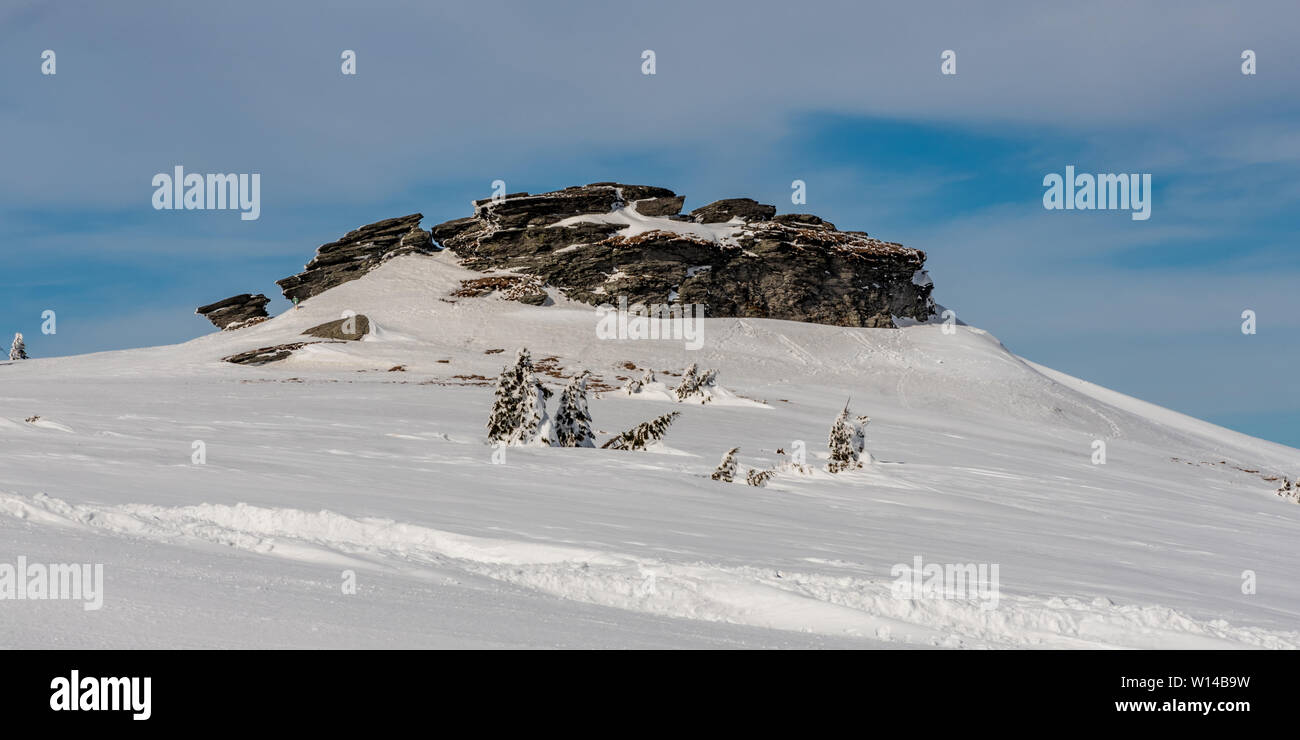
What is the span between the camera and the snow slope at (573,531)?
6.10 meters

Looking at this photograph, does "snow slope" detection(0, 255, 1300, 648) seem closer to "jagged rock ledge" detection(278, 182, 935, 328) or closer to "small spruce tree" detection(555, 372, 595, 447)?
"small spruce tree" detection(555, 372, 595, 447)

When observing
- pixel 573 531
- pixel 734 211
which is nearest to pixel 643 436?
pixel 573 531

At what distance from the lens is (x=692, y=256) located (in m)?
67.2

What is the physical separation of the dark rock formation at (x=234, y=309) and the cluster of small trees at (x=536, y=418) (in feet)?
177

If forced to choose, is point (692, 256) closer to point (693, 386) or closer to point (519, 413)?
point (693, 386)

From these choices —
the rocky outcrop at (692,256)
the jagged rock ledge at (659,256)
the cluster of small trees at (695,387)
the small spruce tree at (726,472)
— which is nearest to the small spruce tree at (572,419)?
the small spruce tree at (726,472)

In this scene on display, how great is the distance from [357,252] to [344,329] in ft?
80.0

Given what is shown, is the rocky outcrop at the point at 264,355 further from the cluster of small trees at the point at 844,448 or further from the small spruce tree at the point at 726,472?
the small spruce tree at the point at 726,472

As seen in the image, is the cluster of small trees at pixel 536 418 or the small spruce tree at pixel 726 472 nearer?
the small spruce tree at pixel 726 472

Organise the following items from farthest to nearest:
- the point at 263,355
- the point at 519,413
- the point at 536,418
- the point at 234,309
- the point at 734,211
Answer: the point at 734,211 → the point at 234,309 → the point at 263,355 → the point at 519,413 → the point at 536,418

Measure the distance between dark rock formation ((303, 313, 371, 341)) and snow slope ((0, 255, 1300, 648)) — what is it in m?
15.6
